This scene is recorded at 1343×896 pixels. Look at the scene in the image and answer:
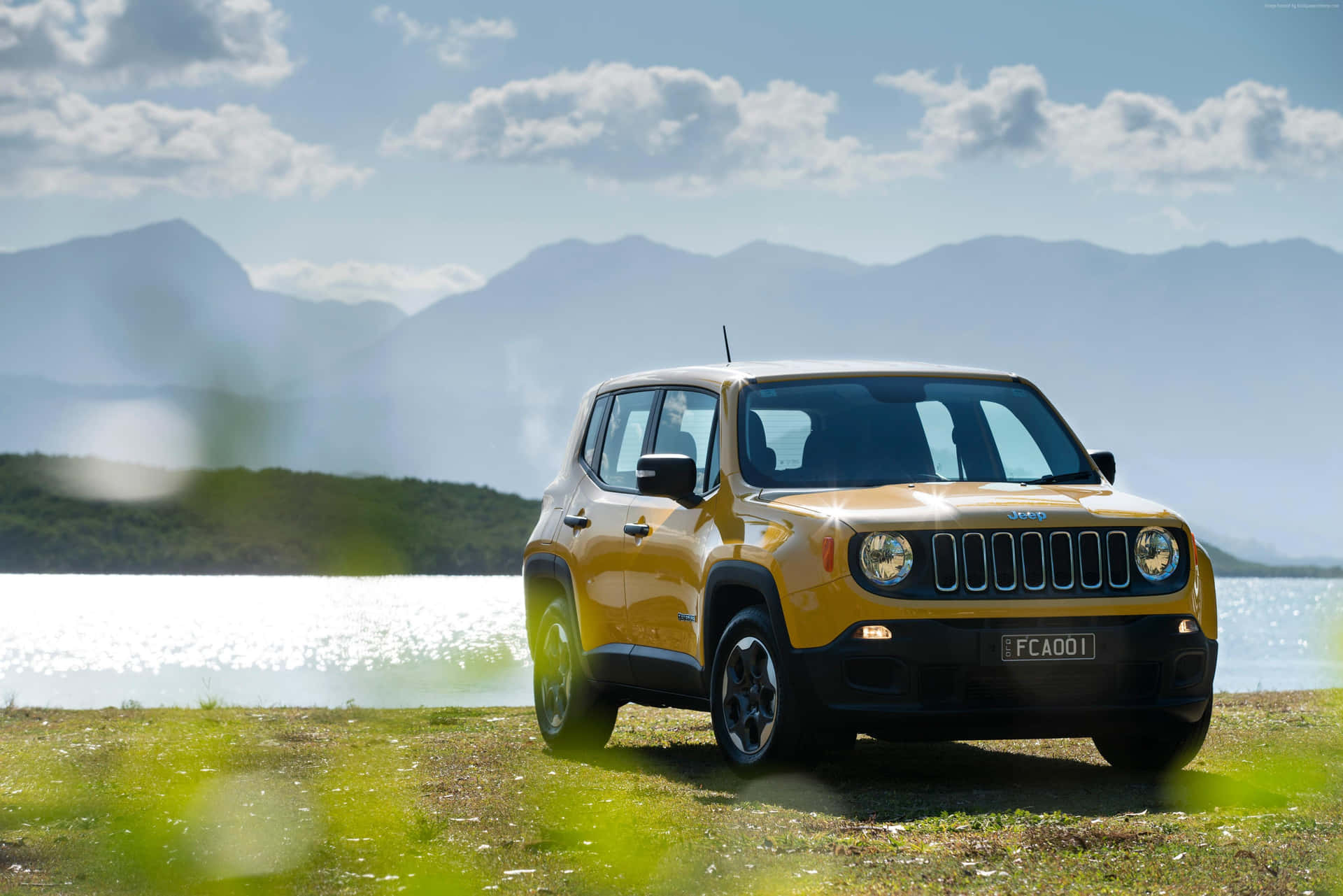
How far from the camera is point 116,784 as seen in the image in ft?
29.6

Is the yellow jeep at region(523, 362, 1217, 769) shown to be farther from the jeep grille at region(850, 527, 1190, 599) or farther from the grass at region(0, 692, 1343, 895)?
the grass at region(0, 692, 1343, 895)

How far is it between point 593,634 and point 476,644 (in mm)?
46349

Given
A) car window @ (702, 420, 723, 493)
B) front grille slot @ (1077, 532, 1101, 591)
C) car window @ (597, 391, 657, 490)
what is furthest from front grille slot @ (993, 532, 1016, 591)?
car window @ (597, 391, 657, 490)

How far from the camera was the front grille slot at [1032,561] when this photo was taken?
25.4ft

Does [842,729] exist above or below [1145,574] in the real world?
below

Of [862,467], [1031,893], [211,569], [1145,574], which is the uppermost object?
[862,467]

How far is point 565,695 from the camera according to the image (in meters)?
10.6

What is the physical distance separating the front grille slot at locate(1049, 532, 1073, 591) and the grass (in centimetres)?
103

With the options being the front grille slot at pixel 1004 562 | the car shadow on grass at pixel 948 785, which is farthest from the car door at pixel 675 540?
the front grille slot at pixel 1004 562

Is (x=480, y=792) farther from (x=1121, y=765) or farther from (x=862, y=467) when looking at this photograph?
(x=1121, y=765)

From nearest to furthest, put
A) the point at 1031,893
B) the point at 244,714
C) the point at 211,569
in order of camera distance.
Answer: the point at 1031,893, the point at 244,714, the point at 211,569

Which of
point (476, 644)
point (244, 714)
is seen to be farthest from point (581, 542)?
point (476, 644)

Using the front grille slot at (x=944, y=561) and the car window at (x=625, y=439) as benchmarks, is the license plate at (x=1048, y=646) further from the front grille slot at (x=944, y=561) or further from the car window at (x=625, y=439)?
the car window at (x=625, y=439)

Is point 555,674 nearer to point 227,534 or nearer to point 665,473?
point 665,473
